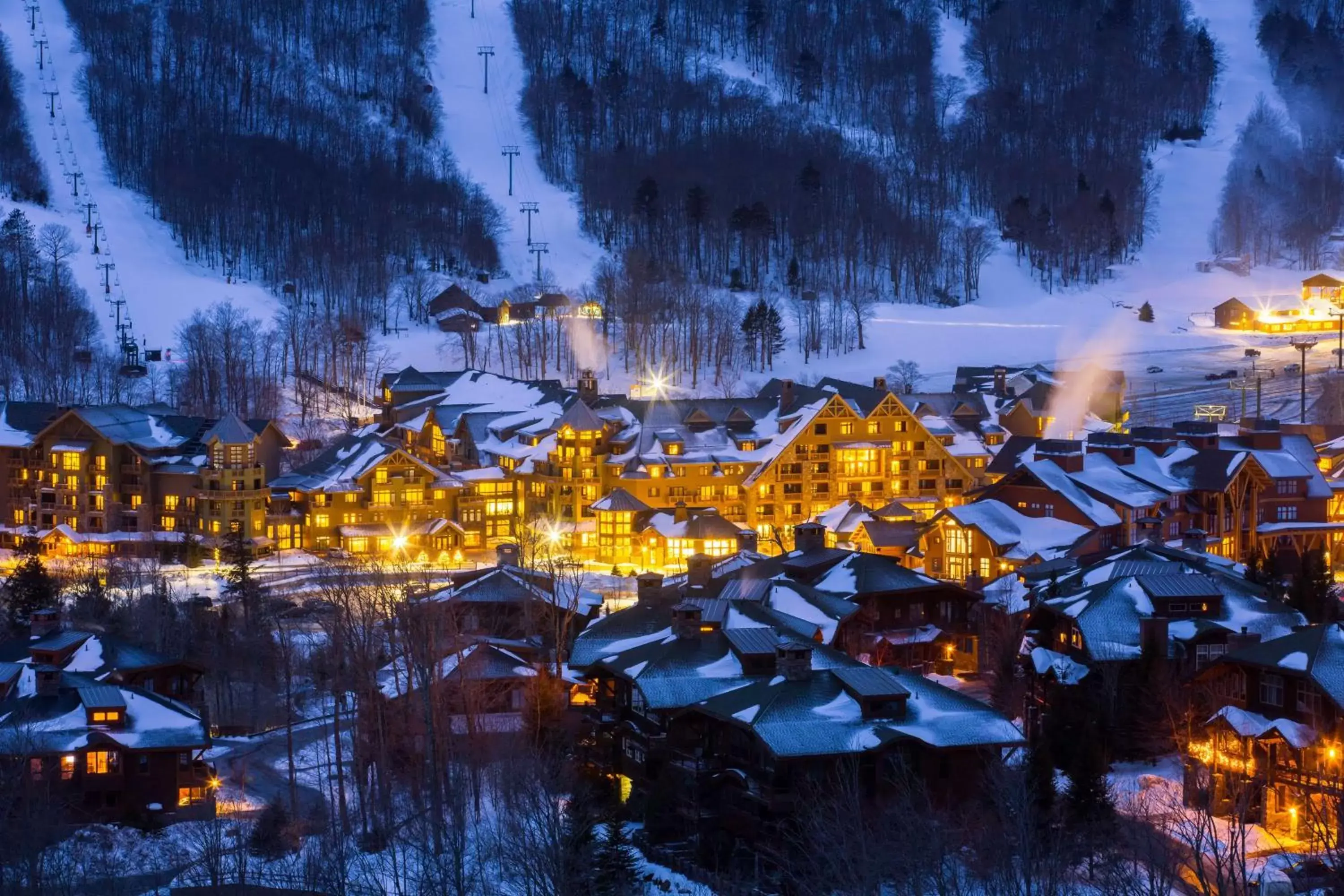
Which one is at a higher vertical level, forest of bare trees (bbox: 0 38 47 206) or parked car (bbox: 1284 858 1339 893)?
forest of bare trees (bbox: 0 38 47 206)

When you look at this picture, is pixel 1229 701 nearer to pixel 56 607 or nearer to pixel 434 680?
pixel 434 680

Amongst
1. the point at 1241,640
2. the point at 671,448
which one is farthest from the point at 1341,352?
the point at 1241,640

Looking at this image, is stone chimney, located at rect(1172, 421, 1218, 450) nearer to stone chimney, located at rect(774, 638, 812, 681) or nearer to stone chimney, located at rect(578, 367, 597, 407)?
stone chimney, located at rect(578, 367, 597, 407)

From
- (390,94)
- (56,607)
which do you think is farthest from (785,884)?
(390,94)

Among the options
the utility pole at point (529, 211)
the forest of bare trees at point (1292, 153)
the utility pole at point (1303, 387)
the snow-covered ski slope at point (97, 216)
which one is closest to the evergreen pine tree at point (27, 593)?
the snow-covered ski slope at point (97, 216)

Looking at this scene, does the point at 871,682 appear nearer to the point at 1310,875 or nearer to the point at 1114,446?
the point at 1310,875

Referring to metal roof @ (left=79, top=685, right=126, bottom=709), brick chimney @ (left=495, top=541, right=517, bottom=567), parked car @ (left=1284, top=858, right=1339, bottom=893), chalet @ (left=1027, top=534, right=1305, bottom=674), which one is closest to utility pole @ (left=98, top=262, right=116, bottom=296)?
brick chimney @ (left=495, top=541, right=517, bottom=567)
